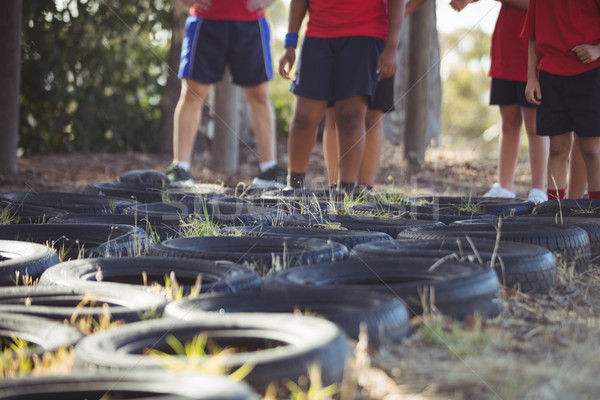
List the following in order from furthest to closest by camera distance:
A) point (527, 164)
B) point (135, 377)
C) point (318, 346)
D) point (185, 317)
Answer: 1. point (527, 164)
2. point (185, 317)
3. point (318, 346)
4. point (135, 377)

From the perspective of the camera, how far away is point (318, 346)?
1758 mm

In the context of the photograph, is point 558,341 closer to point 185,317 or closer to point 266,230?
point 185,317

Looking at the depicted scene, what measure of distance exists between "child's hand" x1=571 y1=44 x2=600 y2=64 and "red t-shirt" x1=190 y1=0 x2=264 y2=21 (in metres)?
2.69

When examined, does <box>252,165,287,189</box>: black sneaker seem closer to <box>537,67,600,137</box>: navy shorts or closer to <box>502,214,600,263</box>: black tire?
<box>537,67,600,137</box>: navy shorts

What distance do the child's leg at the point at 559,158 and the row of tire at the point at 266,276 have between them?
0.49m

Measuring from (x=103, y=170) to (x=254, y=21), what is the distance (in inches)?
113

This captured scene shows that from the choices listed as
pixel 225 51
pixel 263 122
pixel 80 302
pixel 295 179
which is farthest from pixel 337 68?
pixel 80 302

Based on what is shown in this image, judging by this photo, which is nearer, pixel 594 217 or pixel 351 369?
pixel 351 369

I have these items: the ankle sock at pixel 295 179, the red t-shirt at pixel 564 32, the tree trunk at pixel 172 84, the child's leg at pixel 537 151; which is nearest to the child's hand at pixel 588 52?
the red t-shirt at pixel 564 32

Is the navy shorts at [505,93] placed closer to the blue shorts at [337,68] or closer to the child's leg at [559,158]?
the child's leg at [559,158]

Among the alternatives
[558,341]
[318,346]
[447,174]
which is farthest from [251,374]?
[447,174]

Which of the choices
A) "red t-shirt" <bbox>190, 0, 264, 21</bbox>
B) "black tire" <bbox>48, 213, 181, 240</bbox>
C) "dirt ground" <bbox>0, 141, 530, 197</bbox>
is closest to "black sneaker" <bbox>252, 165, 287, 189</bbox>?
"dirt ground" <bbox>0, 141, 530, 197</bbox>

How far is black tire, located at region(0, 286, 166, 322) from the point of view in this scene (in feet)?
7.23

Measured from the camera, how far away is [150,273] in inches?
112
